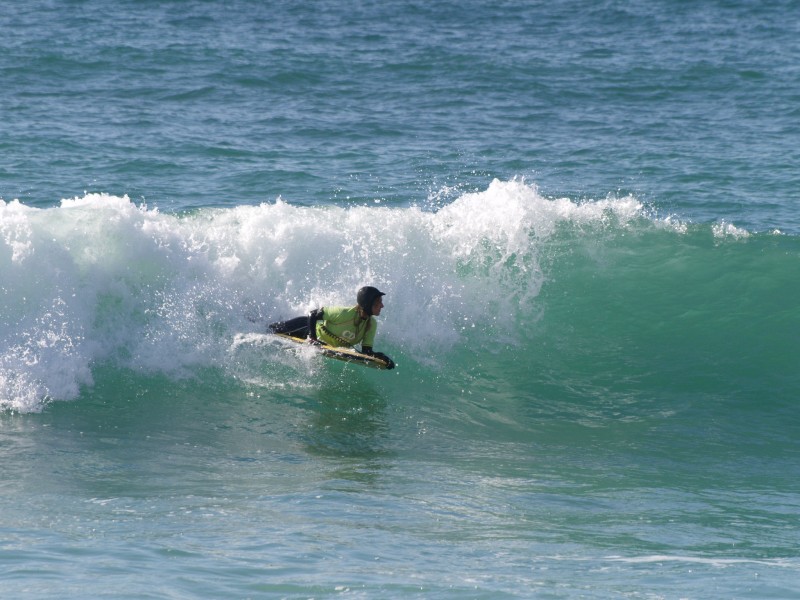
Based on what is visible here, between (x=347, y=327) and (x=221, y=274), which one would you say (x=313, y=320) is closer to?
(x=347, y=327)

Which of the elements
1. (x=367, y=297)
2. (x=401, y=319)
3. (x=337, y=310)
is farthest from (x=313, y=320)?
(x=401, y=319)

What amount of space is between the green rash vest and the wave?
1.22 m

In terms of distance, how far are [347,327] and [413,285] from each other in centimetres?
233

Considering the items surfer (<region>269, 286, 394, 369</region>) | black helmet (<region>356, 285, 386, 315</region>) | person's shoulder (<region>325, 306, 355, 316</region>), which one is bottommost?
surfer (<region>269, 286, 394, 369</region>)

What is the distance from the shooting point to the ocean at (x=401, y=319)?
23.3 feet

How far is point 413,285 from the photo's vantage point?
12750 mm

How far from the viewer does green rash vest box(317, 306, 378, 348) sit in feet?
34.4

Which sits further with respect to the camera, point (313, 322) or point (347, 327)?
point (313, 322)

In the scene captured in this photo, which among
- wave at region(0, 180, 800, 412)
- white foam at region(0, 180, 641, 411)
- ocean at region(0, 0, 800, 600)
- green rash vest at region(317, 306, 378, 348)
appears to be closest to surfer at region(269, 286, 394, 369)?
green rash vest at region(317, 306, 378, 348)

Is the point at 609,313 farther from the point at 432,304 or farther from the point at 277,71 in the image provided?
the point at 277,71

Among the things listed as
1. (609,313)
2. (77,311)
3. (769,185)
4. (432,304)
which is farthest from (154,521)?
(769,185)

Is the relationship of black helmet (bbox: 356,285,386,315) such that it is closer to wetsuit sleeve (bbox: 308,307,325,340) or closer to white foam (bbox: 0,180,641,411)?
wetsuit sleeve (bbox: 308,307,325,340)

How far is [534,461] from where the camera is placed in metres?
9.27

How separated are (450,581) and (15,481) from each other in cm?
366
